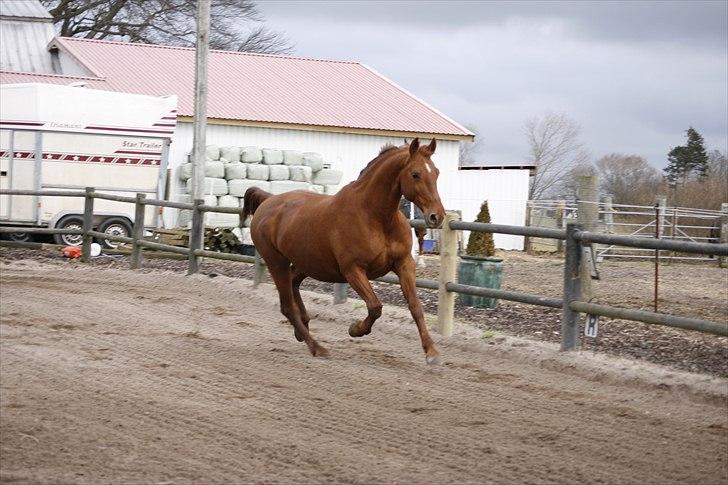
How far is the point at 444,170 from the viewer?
3155 centimetres

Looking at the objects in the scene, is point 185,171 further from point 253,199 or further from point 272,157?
point 253,199

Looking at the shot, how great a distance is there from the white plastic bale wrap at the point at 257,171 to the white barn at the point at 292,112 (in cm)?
265

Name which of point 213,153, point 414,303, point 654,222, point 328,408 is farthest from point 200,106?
point 654,222

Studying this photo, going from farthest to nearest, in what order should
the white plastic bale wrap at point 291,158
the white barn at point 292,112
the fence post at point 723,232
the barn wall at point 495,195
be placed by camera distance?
1. the barn wall at point 495,195
2. the white barn at point 292,112
3. the fence post at point 723,232
4. the white plastic bale wrap at point 291,158

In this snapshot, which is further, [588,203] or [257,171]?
[257,171]

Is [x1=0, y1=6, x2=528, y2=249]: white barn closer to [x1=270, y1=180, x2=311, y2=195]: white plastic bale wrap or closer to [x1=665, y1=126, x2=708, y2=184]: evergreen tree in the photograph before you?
[x1=270, y1=180, x2=311, y2=195]: white plastic bale wrap

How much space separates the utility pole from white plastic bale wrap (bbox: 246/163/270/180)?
7289mm

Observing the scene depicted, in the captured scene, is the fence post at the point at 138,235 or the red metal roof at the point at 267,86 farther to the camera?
the red metal roof at the point at 267,86

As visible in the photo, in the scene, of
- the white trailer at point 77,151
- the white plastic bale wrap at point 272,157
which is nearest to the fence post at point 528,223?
the white plastic bale wrap at point 272,157

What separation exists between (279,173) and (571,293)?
17320 millimetres

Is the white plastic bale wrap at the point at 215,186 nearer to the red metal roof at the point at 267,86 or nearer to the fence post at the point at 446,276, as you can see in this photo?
the red metal roof at the point at 267,86

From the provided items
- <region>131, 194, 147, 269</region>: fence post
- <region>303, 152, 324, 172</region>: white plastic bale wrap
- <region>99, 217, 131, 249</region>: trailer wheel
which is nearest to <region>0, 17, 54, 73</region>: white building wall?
<region>303, 152, 324, 172</region>: white plastic bale wrap

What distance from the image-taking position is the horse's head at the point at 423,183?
312 inches

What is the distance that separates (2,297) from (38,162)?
28.4 ft
